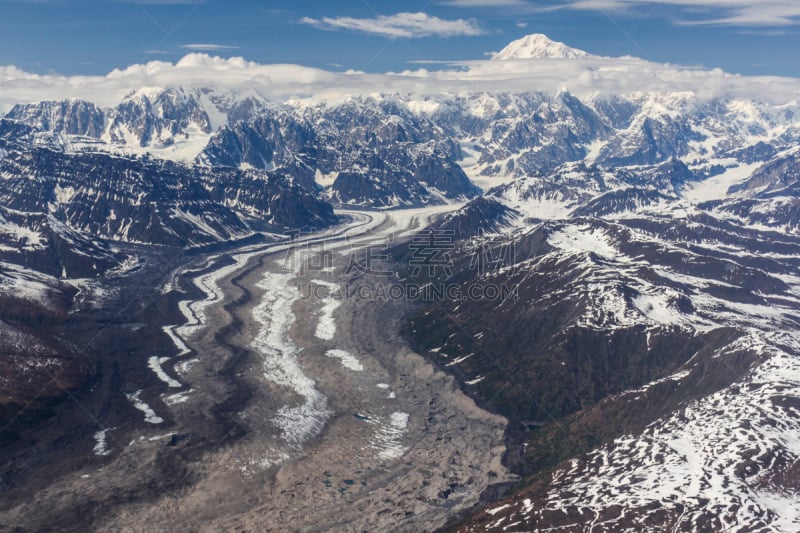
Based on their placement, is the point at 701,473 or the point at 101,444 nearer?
the point at 701,473

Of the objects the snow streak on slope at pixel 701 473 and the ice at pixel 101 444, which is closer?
the snow streak on slope at pixel 701 473

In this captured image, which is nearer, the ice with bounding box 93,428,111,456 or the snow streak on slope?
the snow streak on slope

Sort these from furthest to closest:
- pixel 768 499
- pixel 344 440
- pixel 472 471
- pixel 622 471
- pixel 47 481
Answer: pixel 344 440, pixel 472 471, pixel 47 481, pixel 622 471, pixel 768 499

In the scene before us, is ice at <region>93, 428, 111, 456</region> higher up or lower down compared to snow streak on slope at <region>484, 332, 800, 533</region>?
lower down

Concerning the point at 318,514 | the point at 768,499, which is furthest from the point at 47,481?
the point at 768,499

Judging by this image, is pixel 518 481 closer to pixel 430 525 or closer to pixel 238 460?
pixel 430 525

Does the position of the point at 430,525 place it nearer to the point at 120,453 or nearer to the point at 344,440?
the point at 344,440

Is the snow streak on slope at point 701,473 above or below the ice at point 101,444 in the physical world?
above

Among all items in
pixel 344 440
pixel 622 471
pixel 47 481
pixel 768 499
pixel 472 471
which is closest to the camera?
pixel 768 499

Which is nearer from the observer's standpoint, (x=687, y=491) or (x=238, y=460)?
(x=687, y=491)

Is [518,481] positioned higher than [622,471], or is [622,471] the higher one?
[622,471]

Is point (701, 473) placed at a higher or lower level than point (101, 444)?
higher
